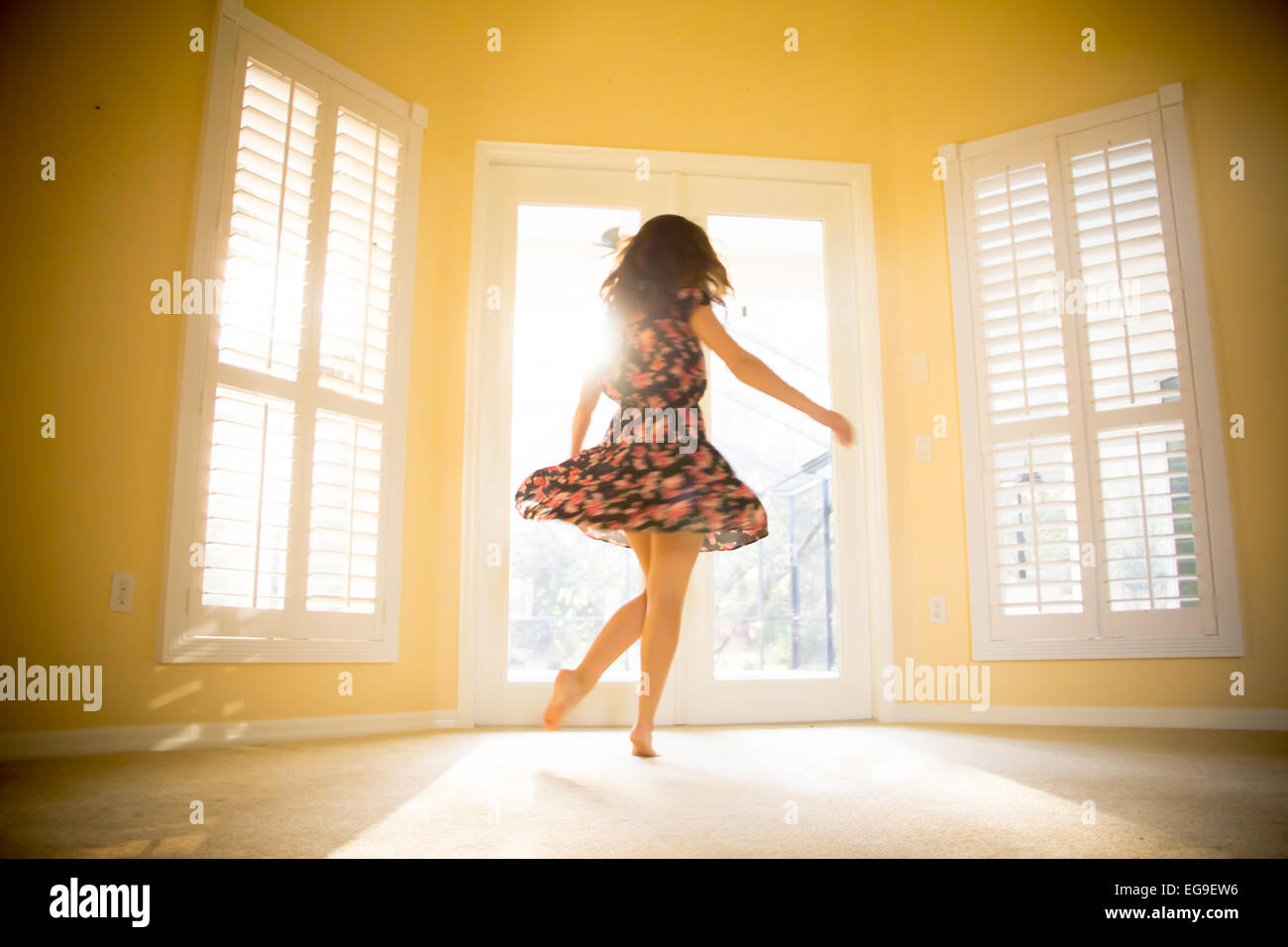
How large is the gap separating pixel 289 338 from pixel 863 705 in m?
2.45

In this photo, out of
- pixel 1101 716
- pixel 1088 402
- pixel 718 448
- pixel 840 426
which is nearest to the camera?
pixel 840 426

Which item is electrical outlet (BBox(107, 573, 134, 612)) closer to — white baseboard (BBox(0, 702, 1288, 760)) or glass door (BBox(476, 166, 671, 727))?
white baseboard (BBox(0, 702, 1288, 760))

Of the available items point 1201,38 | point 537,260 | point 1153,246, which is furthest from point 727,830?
point 1201,38

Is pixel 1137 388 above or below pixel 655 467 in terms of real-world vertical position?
above

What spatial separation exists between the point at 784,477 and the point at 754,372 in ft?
4.13

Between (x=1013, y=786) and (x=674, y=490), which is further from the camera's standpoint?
(x=674, y=490)

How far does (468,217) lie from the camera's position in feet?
11.1

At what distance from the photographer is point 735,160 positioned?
3592 millimetres

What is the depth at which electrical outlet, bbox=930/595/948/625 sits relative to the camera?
3312 mm

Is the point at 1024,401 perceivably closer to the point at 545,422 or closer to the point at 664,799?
the point at 545,422

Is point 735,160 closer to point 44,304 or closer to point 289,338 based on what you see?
point 289,338
